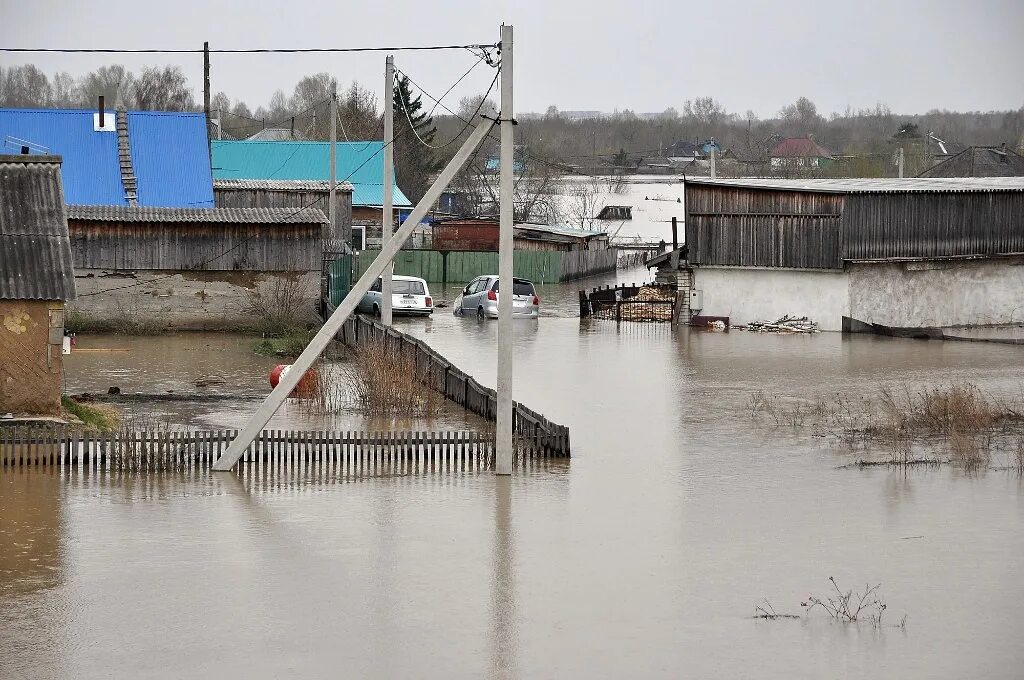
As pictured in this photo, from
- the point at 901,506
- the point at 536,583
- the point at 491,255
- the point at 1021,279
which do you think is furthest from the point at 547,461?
the point at 491,255

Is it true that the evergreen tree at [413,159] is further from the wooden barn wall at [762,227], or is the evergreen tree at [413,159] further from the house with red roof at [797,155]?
the wooden barn wall at [762,227]

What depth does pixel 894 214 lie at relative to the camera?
37.3 metres

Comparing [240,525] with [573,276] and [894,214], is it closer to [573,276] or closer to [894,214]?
[894,214]

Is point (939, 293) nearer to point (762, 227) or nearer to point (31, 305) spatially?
point (762, 227)

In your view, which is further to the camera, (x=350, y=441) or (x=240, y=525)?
(x=350, y=441)

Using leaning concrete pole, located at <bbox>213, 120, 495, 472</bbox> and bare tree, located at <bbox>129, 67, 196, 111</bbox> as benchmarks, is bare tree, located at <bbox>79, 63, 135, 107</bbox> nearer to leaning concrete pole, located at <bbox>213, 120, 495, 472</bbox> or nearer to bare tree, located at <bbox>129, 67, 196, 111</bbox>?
bare tree, located at <bbox>129, 67, 196, 111</bbox>

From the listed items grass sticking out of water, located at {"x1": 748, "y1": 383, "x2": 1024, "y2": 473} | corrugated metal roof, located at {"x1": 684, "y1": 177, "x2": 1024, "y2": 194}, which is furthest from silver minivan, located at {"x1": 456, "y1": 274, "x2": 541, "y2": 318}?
grass sticking out of water, located at {"x1": 748, "y1": 383, "x2": 1024, "y2": 473}

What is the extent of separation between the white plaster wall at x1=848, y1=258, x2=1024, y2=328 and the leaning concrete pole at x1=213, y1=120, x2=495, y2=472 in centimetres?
2215

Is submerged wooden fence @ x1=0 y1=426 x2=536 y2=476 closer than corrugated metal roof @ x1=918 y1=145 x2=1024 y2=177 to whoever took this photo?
Yes

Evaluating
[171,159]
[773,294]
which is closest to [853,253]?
[773,294]

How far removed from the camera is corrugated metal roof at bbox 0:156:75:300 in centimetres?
1942

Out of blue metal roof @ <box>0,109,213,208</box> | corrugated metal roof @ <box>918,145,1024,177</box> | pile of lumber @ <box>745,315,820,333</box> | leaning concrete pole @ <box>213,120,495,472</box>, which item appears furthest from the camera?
corrugated metal roof @ <box>918,145,1024,177</box>

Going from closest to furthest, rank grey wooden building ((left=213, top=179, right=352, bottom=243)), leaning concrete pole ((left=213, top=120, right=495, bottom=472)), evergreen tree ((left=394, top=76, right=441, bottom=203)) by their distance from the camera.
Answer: leaning concrete pole ((left=213, top=120, right=495, bottom=472))
grey wooden building ((left=213, top=179, right=352, bottom=243))
evergreen tree ((left=394, top=76, right=441, bottom=203))

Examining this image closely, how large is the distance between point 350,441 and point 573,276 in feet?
158
